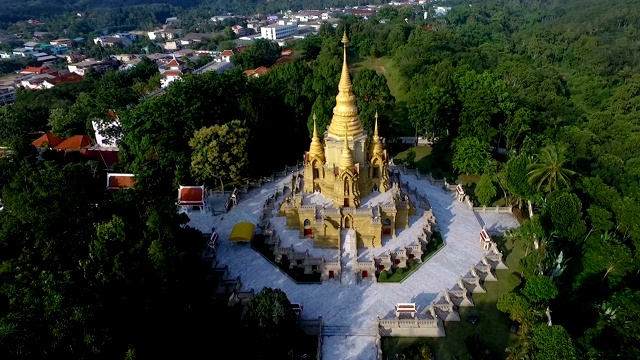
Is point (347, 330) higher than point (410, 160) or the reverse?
higher

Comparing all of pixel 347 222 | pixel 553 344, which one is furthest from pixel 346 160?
pixel 553 344

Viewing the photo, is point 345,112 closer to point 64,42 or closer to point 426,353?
point 426,353

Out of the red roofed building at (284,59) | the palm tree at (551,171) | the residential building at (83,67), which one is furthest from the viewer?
the residential building at (83,67)

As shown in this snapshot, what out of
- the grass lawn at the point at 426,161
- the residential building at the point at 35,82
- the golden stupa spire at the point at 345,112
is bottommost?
the residential building at the point at 35,82

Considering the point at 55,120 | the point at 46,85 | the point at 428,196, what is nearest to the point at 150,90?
the point at 55,120

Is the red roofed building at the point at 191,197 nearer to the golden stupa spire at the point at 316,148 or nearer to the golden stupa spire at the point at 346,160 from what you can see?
the golden stupa spire at the point at 316,148

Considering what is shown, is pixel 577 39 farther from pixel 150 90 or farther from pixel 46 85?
pixel 46 85

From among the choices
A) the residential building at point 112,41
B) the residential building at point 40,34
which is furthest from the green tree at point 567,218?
the residential building at point 40,34

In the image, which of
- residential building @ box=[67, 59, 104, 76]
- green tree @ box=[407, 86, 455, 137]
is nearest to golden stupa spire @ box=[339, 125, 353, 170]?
green tree @ box=[407, 86, 455, 137]

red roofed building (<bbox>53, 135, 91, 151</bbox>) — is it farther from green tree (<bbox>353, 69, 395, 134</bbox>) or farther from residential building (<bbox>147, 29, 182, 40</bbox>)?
residential building (<bbox>147, 29, 182, 40</bbox>)
